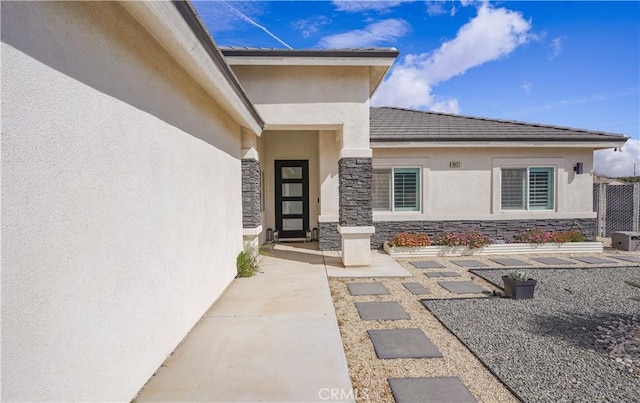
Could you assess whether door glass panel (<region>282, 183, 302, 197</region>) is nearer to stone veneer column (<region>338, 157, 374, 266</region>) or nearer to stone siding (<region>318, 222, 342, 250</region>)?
stone siding (<region>318, 222, 342, 250</region>)

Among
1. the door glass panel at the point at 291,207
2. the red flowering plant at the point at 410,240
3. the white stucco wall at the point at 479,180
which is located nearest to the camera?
the red flowering plant at the point at 410,240

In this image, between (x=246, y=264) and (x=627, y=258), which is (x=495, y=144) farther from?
(x=246, y=264)

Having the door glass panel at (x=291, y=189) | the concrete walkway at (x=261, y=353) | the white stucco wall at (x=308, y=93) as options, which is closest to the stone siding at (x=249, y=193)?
the white stucco wall at (x=308, y=93)

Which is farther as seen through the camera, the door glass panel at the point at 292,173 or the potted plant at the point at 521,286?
the door glass panel at the point at 292,173

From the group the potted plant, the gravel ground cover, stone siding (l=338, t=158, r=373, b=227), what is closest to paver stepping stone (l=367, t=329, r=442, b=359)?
the gravel ground cover

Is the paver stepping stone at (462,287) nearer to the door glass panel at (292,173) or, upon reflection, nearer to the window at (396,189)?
the window at (396,189)

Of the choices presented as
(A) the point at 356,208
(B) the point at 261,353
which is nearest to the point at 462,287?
(A) the point at 356,208

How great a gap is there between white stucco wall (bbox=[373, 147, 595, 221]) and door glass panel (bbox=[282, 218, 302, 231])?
3058mm

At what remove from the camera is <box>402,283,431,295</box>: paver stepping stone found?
6.08m

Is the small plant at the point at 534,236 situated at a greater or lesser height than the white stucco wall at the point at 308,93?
lesser

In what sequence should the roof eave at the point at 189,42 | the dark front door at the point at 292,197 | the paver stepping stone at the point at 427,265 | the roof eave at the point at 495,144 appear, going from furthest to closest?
the dark front door at the point at 292,197, the roof eave at the point at 495,144, the paver stepping stone at the point at 427,265, the roof eave at the point at 189,42

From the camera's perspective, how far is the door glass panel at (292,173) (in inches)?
451

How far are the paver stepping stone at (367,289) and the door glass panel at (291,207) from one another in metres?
5.46

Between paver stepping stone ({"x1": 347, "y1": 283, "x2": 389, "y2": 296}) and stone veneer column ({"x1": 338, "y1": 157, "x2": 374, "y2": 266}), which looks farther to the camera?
stone veneer column ({"x1": 338, "y1": 157, "x2": 374, "y2": 266})
